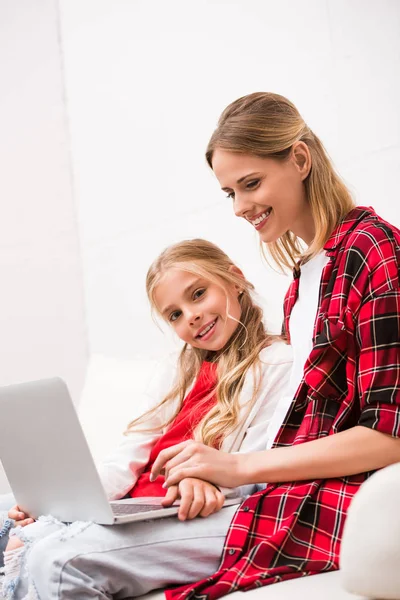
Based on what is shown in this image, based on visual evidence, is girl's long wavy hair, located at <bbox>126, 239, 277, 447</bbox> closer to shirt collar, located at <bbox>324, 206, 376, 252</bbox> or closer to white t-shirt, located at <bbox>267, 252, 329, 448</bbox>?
→ white t-shirt, located at <bbox>267, 252, 329, 448</bbox>

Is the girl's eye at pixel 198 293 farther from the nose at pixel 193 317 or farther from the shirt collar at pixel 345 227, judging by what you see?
the shirt collar at pixel 345 227

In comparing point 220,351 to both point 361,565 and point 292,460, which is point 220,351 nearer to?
point 292,460

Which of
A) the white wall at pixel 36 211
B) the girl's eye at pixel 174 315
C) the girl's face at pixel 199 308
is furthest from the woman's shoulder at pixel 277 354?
the white wall at pixel 36 211

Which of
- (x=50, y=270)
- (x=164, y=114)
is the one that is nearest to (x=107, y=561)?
(x=164, y=114)

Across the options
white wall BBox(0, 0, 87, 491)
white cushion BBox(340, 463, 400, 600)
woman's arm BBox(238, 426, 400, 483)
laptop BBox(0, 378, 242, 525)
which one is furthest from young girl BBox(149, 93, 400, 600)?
white wall BBox(0, 0, 87, 491)

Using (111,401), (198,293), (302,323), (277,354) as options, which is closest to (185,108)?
(198,293)

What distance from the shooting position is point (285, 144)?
1334 millimetres

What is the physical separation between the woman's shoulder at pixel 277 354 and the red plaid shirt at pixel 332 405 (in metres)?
0.28

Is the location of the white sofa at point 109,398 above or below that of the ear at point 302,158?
below

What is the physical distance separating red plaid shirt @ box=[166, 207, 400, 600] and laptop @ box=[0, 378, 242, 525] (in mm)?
126

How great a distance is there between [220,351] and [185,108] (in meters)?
1.02

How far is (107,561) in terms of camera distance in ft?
3.52

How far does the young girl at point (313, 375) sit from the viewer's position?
109cm

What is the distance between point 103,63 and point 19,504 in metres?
2.04
